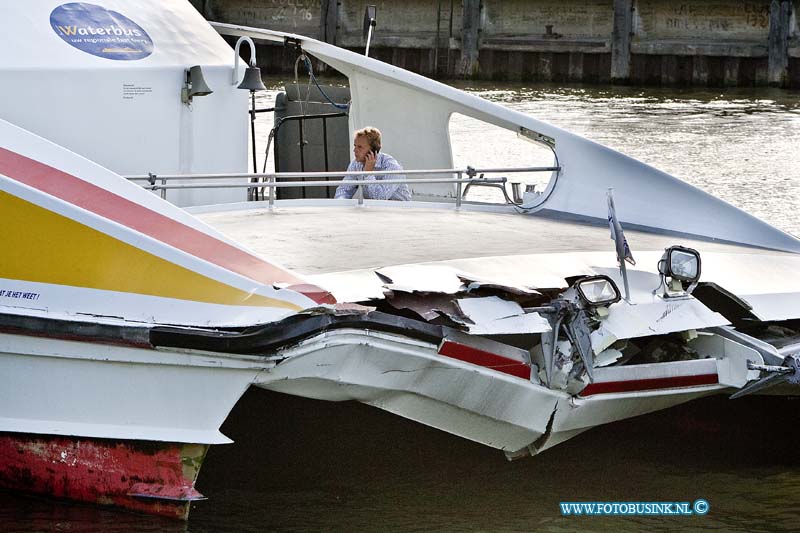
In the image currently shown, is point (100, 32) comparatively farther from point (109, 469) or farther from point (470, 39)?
point (470, 39)

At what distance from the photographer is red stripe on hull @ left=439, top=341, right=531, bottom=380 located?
506cm

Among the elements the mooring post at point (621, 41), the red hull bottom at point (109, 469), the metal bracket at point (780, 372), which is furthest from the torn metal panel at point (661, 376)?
the mooring post at point (621, 41)

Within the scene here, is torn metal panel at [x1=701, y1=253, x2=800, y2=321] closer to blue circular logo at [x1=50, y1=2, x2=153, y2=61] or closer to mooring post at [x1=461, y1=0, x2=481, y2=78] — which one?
blue circular logo at [x1=50, y1=2, x2=153, y2=61]

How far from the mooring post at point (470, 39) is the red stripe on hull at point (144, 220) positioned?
27.1m

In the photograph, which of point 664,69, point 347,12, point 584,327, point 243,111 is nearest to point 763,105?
point 664,69

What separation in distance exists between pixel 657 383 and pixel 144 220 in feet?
7.97

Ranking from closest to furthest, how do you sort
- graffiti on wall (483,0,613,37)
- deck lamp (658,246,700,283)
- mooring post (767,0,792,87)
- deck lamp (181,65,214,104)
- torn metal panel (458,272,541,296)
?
1. torn metal panel (458,272,541,296)
2. deck lamp (658,246,700,283)
3. deck lamp (181,65,214,104)
4. mooring post (767,0,792,87)
5. graffiti on wall (483,0,613,37)

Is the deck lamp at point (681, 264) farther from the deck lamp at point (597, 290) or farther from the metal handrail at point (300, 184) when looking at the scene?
the metal handrail at point (300, 184)

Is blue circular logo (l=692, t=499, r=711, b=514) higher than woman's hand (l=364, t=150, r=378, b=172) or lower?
lower

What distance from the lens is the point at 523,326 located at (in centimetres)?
504

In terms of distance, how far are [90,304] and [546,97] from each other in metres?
24.0

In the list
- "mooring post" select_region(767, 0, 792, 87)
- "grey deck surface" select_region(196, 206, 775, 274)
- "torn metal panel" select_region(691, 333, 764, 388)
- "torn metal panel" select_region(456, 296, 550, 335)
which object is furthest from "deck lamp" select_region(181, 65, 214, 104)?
"mooring post" select_region(767, 0, 792, 87)

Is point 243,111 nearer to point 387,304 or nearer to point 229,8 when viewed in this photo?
point 387,304

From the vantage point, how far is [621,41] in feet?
100
